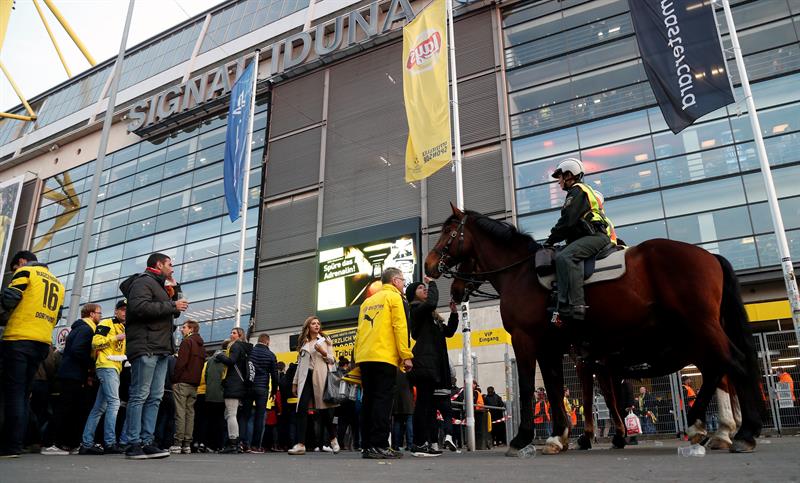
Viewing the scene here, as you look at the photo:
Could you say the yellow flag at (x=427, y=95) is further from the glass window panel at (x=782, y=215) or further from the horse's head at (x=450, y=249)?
the glass window panel at (x=782, y=215)

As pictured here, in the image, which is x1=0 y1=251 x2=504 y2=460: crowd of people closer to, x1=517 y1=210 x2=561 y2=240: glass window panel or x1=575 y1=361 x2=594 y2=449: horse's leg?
x1=575 y1=361 x2=594 y2=449: horse's leg

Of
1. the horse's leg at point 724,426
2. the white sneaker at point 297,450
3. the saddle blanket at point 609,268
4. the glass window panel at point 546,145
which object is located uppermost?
the glass window panel at point 546,145

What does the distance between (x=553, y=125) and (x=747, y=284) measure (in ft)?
28.8

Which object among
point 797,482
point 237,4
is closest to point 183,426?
point 797,482

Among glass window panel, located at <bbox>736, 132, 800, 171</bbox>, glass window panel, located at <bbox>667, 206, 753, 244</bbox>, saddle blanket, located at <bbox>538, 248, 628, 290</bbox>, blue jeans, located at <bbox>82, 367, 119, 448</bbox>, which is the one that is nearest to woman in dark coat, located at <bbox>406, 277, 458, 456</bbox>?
saddle blanket, located at <bbox>538, 248, 628, 290</bbox>

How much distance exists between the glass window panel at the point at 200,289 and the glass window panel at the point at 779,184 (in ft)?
73.1

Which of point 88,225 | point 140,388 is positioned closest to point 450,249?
point 140,388

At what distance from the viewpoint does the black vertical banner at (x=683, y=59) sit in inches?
386

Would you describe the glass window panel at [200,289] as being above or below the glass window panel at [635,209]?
below

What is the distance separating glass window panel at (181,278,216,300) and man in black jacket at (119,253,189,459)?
22.2 meters

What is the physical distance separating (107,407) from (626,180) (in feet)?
59.1

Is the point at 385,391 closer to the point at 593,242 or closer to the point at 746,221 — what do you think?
the point at 593,242

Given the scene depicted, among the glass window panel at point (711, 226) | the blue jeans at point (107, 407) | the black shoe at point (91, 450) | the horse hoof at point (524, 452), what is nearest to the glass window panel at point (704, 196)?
the glass window panel at point (711, 226)

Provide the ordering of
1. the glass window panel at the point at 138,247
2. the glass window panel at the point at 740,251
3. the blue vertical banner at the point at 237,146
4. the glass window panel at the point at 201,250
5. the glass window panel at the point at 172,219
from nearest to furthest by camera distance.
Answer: the glass window panel at the point at 740,251
the blue vertical banner at the point at 237,146
the glass window panel at the point at 201,250
the glass window panel at the point at 172,219
the glass window panel at the point at 138,247
